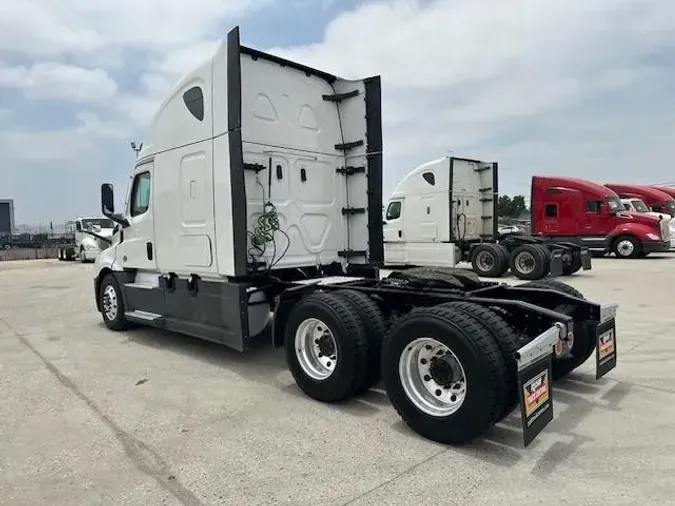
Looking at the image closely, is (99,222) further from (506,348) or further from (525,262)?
(506,348)

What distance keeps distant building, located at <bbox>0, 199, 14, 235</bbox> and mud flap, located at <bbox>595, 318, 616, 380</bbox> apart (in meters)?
50.8

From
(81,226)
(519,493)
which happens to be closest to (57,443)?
(519,493)

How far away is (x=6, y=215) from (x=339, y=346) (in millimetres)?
50313

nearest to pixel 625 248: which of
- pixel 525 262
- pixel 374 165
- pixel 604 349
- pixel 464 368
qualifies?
pixel 525 262

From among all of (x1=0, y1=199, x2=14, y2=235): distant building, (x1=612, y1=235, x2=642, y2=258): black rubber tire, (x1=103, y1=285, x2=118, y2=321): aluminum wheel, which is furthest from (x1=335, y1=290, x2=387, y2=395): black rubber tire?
(x1=0, y1=199, x2=14, y2=235): distant building

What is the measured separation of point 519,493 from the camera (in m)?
3.00

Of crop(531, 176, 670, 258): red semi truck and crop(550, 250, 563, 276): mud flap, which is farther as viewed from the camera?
crop(531, 176, 670, 258): red semi truck

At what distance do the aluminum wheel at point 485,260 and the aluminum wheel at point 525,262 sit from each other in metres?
0.67

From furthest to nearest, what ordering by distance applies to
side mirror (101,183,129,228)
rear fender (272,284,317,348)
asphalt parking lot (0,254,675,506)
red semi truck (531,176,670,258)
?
1. red semi truck (531,176,670,258)
2. side mirror (101,183,129,228)
3. rear fender (272,284,317,348)
4. asphalt parking lot (0,254,675,506)

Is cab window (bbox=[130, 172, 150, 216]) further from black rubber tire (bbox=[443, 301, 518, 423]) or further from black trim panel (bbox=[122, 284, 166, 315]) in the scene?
black rubber tire (bbox=[443, 301, 518, 423])

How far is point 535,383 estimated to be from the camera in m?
3.38

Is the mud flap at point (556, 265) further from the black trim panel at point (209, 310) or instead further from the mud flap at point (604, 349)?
the black trim panel at point (209, 310)

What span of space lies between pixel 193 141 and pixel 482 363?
4.11 m

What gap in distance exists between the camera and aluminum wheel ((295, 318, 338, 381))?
15.2ft
